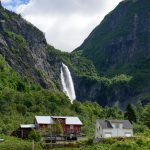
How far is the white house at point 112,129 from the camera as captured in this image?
10475 cm

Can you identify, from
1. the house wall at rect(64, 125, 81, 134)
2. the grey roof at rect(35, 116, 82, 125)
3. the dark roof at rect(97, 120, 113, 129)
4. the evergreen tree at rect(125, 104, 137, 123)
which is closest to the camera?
the dark roof at rect(97, 120, 113, 129)

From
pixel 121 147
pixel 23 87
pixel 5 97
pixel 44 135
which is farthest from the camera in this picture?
pixel 23 87

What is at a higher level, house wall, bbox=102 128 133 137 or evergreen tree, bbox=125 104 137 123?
evergreen tree, bbox=125 104 137 123

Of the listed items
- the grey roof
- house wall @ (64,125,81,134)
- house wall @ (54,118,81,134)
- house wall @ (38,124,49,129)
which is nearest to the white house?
house wall @ (64,125,81,134)

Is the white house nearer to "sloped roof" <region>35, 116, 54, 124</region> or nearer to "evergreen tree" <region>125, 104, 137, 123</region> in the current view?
"sloped roof" <region>35, 116, 54, 124</region>

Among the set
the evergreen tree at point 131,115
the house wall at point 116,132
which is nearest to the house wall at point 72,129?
the house wall at point 116,132

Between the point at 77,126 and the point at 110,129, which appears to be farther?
the point at 77,126

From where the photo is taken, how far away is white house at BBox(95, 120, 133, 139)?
104750 millimetres

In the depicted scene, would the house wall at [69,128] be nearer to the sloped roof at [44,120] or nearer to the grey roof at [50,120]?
the grey roof at [50,120]

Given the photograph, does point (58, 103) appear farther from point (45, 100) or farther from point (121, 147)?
point (121, 147)

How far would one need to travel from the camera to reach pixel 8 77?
603ft

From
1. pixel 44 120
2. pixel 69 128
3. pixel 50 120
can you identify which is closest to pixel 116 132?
pixel 69 128

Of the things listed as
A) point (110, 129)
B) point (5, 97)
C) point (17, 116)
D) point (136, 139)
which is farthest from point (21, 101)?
point (136, 139)

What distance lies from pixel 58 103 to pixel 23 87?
30.8 m
